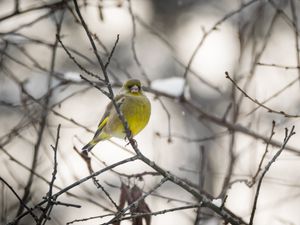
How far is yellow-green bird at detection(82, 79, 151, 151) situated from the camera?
16.3ft

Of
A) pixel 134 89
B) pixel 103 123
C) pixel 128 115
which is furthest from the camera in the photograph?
pixel 103 123

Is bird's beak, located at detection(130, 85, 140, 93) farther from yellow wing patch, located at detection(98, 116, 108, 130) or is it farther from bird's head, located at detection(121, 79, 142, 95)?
yellow wing patch, located at detection(98, 116, 108, 130)

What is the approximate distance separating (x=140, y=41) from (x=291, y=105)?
375 cm

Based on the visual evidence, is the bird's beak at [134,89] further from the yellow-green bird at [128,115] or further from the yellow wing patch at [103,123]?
the yellow wing patch at [103,123]

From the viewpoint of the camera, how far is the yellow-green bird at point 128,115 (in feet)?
16.3

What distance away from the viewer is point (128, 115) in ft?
16.3

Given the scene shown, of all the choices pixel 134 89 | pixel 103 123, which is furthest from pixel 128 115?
pixel 103 123

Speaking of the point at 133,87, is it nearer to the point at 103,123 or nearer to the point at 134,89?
the point at 134,89

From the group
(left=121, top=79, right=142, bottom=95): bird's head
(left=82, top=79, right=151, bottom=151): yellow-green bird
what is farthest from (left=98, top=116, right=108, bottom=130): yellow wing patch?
(left=121, top=79, right=142, bottom=95): bird's head

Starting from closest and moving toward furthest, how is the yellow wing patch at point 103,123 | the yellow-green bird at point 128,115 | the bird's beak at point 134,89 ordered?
the yellow-green bird at point 128,115 → the bird's beak at point 134,89 → the yellow wing patch at point 103,123

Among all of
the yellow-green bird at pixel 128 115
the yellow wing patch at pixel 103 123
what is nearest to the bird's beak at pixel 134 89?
the yellow-green bird at pixel 128 115

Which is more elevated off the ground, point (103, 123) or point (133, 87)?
point (133, 87)

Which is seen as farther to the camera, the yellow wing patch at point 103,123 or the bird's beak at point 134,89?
the yellow wing patch at point 103,123

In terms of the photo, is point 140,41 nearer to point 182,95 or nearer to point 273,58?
point 273,58
